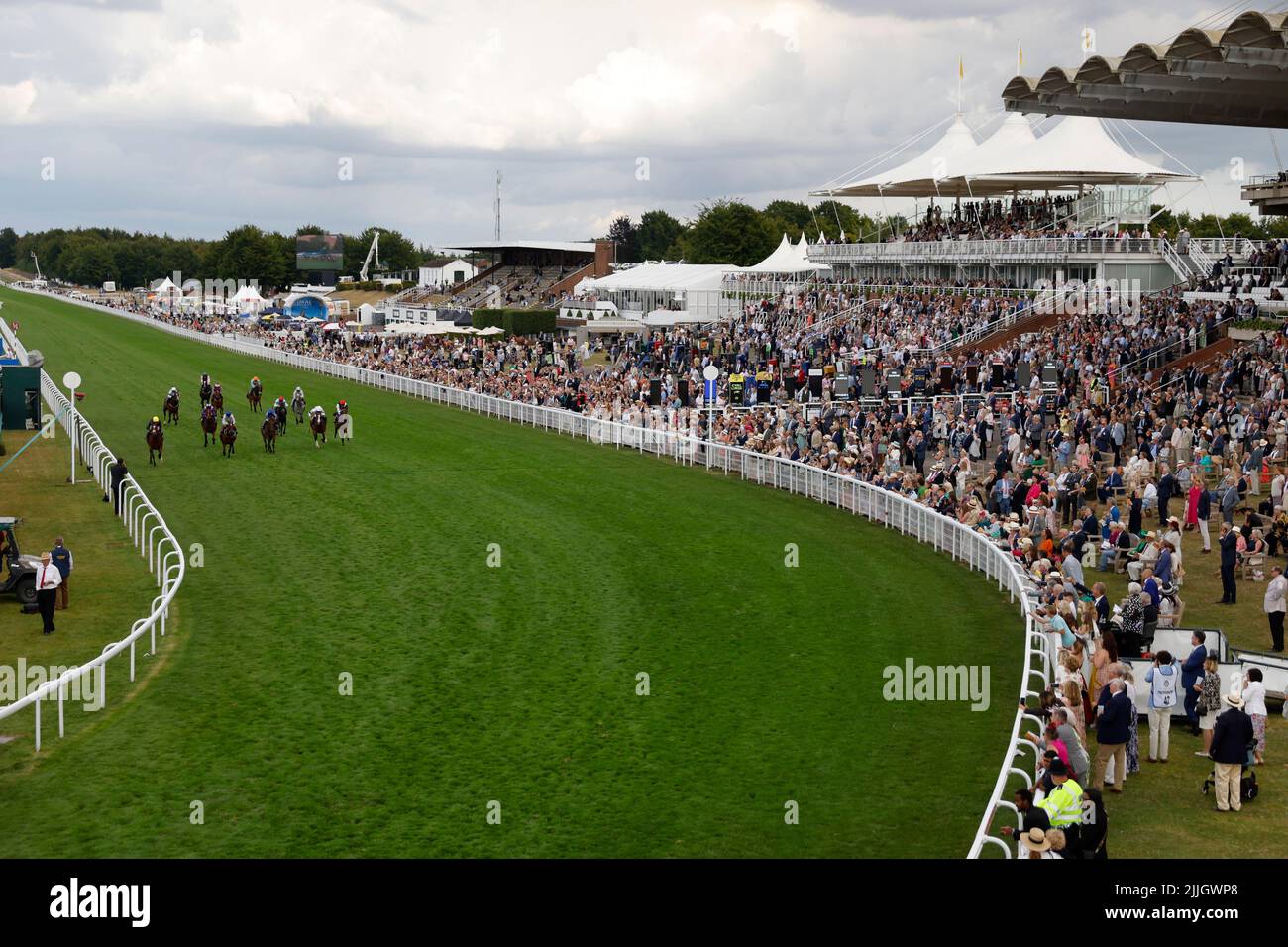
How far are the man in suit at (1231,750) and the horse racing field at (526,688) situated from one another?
195 cm

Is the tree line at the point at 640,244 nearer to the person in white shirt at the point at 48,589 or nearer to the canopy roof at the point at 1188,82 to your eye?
the canopy roof at the point at 1188,82

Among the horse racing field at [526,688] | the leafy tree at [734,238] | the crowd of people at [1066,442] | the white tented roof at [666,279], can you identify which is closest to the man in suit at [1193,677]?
the crowd of people at [1066,442]

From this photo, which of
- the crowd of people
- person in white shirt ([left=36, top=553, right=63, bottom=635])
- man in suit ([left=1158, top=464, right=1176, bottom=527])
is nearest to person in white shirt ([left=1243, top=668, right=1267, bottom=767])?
the crowd of people

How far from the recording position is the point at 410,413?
42219 mm

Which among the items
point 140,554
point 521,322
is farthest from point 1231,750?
point 521,322

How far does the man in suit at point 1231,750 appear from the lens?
11.3 m

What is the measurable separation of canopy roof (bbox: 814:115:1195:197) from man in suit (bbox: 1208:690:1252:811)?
1384 inches

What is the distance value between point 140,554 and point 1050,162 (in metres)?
32.5

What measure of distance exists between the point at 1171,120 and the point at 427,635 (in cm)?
2783

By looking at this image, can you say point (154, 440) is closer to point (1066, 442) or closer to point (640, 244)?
point (1066, 442)

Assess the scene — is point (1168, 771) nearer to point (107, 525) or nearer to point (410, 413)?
point (107, 525)

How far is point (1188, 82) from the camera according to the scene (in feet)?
105

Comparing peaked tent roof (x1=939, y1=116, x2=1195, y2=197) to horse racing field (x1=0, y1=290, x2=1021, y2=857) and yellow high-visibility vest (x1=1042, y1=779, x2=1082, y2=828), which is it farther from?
yellow high-visibility vest (x1=1042, y1=779, x2=1082, y2=828)

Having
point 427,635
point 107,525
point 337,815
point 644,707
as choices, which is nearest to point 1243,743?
point 644,707
